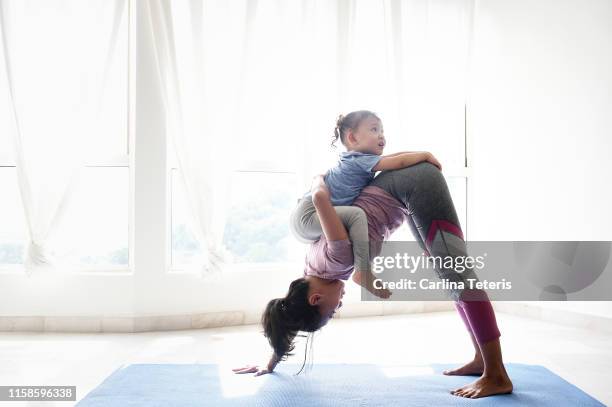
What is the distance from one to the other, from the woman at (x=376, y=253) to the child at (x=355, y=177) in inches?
1.4

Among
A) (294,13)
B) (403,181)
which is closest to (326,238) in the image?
(403,181)

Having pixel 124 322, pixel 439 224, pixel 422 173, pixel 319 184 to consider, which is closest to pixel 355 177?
pixel 319 184

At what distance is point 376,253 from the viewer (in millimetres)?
2254

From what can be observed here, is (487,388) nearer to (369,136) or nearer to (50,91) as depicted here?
(369,136)

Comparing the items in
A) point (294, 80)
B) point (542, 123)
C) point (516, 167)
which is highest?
point (294, 80)

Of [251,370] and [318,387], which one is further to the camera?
[251,370]

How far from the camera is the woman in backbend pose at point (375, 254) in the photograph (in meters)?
2.11

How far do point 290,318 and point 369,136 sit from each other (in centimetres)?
86

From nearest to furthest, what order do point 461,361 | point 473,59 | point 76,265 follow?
point 461,361, point 76,265, point 473,59

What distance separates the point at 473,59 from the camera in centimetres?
417

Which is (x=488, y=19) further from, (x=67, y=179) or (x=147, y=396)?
(x=147, y=396)

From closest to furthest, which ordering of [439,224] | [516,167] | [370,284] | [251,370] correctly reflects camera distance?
1. [370,284]
2. [439,224]
3. [251,370]
4. [516,167]

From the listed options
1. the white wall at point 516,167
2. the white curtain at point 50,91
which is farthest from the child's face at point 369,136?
the white curtain at point 50,91

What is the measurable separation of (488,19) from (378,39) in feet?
3.20
